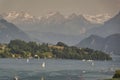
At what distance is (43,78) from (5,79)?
47.3 ft

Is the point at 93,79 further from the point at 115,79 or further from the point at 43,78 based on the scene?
the point at 115,79

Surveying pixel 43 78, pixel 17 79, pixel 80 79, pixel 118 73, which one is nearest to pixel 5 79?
pixel 17 79

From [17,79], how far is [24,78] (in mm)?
6848

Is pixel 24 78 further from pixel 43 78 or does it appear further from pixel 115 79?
pixel 115 79

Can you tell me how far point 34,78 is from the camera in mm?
151000

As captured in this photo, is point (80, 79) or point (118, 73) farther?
point (80, 79)

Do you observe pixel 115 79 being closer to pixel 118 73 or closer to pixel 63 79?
pixel 118 73

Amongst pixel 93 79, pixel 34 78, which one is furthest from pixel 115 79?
pixel 34 78

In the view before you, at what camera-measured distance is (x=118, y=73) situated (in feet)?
409

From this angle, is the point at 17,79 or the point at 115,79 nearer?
the point at 115,79

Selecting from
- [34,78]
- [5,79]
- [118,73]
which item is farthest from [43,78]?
[118,73]

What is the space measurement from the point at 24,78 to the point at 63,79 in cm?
1306

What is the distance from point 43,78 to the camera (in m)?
152

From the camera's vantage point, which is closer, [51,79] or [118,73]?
[118,73]
